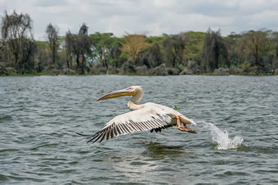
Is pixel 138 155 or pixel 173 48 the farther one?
pixel 173 48

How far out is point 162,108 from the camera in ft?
23.4

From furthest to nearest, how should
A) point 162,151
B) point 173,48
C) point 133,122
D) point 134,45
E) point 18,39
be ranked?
point 134,45 → point 173,48 → point 18,39 → point 162,151 → point 133,122

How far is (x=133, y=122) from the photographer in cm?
652

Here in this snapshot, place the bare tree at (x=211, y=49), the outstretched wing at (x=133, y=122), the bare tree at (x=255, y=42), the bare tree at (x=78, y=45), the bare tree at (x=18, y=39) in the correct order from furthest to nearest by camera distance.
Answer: the bare tree at (x=211, y=49), the bare tree at (x=255, y=42), the bare tree at (x=78, y=45), the bare tree at (x=18, y=39), the outstretched wing at (x=133, y=122)

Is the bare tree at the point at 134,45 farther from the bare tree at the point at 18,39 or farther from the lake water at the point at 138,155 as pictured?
the lake water at the point at 138,155

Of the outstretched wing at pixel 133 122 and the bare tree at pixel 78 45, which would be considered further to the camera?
the bare tree at pixel 78 45

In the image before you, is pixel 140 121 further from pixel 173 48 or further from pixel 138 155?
pixel 173 48

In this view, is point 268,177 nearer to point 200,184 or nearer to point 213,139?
point 200,184

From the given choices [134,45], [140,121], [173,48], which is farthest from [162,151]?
[134,45]

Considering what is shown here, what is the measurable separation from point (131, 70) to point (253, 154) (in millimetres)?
63403

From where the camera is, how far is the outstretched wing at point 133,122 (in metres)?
6.31

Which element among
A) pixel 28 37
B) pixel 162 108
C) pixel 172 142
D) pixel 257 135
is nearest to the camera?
pixel 162 108

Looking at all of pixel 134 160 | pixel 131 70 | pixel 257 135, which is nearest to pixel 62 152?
pixel 134 160

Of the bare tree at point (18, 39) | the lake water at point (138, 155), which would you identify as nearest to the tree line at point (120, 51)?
the bare tree at point (18, 39)
